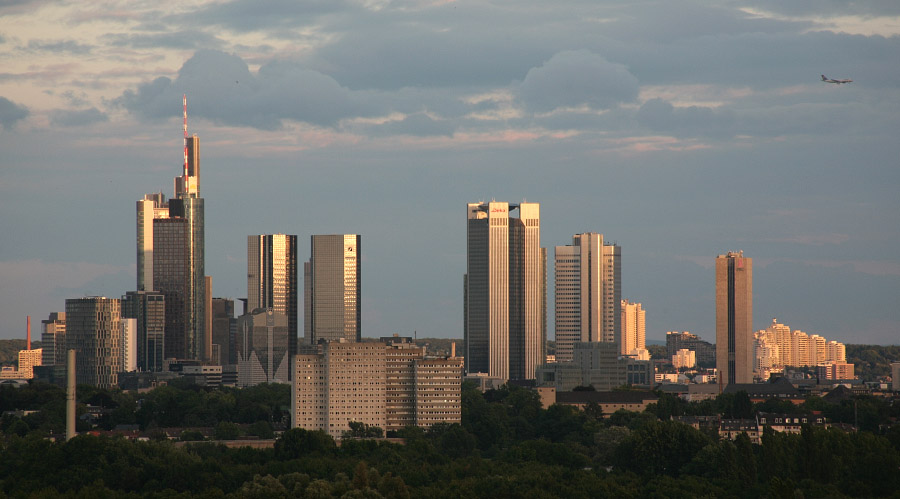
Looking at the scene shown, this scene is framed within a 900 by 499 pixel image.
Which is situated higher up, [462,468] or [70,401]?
[70,401]

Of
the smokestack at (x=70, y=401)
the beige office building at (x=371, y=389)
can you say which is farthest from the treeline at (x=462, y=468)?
the beige office building at (x=371, y=389)

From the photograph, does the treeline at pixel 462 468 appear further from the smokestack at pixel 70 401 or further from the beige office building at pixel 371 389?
the beige office building at pixel 371 389

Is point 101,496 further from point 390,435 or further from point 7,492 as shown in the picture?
point 390,435

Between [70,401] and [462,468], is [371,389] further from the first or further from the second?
[462,468]

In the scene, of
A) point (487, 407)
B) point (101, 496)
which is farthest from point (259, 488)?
point (487, 407)

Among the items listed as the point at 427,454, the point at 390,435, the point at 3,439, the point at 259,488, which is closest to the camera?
the point at 259,488

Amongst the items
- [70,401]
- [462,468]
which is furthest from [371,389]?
[462,468]

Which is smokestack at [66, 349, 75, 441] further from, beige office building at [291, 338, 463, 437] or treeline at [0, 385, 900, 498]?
beige office building at [291, 338, 463, 437]
